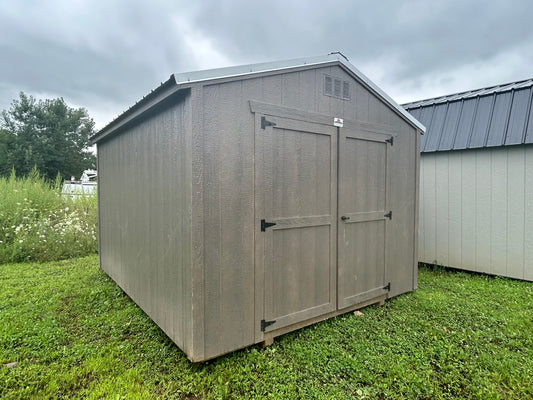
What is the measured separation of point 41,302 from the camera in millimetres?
3422

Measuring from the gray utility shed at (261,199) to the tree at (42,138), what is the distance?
2083 centimetres

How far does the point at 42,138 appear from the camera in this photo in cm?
2141

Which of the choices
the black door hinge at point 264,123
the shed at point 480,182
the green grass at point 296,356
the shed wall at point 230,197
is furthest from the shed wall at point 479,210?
the black door hinge at point 264,123

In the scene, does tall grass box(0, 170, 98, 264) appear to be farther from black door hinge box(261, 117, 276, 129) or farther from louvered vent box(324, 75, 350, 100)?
louvered vent box(324, 75, 350, 100)

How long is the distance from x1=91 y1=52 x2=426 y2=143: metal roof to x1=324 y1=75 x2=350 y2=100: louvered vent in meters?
0.14

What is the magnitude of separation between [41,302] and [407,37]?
853cm

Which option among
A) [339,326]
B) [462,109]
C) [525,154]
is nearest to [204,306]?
[339,326]

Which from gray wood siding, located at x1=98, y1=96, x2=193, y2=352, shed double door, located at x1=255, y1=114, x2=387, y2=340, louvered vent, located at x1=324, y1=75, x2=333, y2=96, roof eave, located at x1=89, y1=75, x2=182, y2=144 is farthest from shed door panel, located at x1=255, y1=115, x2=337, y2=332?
roof eave, located at x1=89, y1=75, x2=182, y2=144

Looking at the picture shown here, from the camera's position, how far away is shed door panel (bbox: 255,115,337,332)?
94.9 inches

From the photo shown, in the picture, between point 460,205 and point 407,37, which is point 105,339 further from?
point 407,37

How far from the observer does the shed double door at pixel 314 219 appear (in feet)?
7.93

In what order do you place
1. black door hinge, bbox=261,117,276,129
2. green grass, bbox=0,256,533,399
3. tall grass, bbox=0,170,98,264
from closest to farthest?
green grass, bbox=0,256,533,399 < black door hinge, bbox=261,117,276,129 < tall grass, bbox=0,170,98,264

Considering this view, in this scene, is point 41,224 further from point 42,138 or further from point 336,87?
point 42,138

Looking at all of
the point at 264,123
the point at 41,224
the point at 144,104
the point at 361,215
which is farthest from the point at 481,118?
the point at 41,224
